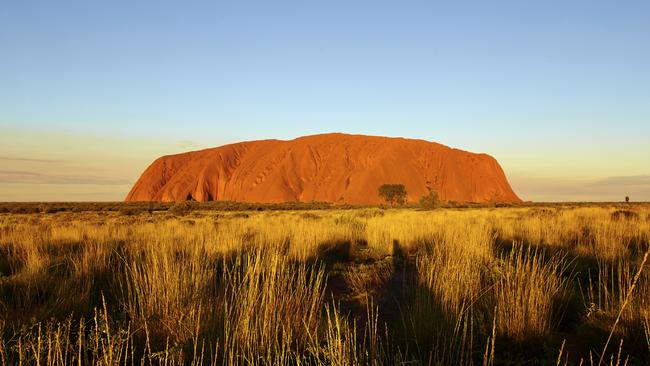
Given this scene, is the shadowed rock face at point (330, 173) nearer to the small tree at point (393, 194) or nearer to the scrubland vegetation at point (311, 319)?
the small tree at point (393, 194)

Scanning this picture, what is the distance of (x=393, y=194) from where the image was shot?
65.7 m

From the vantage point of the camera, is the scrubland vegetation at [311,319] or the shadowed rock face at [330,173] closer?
the scrubland vegetation at [311,319]

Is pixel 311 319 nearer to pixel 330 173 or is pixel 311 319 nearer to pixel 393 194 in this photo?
pixel 393 194

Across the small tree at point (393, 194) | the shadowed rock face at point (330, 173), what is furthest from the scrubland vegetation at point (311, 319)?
the shadowed rock face at point (330, 173)

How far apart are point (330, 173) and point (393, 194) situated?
22.5 meters

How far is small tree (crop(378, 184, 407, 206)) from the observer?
6538 centimetres

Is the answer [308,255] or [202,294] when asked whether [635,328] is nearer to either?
[202,294]

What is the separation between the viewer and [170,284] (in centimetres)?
427

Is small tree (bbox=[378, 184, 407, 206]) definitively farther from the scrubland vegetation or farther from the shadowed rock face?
the scrubland vegetation

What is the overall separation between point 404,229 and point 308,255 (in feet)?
15.5

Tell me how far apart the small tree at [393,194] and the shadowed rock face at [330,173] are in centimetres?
835

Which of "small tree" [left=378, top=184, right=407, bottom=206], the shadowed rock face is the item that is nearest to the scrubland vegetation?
"small tree" [left=378, top=184, right=407, bottom=206]

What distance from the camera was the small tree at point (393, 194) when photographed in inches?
2574

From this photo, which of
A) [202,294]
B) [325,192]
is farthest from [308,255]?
[325,192]
